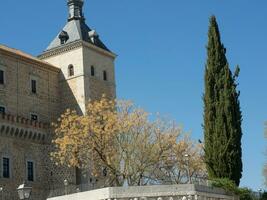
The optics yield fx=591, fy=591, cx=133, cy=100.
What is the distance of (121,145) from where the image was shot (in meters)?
39.6

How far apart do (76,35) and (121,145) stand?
18541 mm

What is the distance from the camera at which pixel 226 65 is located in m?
32.8

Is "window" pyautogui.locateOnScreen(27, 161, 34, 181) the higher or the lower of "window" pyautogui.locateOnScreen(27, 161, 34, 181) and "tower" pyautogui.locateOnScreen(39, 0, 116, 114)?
the lower

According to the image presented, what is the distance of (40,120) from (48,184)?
5582 mm

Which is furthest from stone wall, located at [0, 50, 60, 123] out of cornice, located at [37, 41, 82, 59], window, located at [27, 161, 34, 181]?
window, located at [27, 161, 34, 181]

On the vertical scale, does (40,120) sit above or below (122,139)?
above

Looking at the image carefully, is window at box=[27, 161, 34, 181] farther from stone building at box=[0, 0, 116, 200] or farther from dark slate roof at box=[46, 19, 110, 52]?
dark slate roof at box=[46, 19, 110, 52]

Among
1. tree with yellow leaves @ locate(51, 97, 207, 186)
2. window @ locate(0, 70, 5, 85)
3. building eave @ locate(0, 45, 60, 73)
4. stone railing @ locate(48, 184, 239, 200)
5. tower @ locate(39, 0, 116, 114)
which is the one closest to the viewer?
stone railing @ locate(48, 184, 239, 200)

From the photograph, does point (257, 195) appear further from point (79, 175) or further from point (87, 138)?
point (79, 175)

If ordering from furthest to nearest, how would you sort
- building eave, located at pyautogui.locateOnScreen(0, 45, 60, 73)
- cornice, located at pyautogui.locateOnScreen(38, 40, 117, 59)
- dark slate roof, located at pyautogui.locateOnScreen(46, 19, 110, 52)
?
dark slate roof, located at pyautogui.locateOnScreen(46, 19, 110, 52) → cornice, located at pyautogui.locateOnScreen(38, 40, 117, 59) → building eave, located at pyautogui.locateOnScreen(0, 45, 60, 73)

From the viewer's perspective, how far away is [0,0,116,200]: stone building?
4706 centimetres

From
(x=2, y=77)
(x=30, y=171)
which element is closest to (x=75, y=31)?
(x=2, y=77)

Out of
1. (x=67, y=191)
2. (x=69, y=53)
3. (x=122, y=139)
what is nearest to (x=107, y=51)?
(x=69, y=53)

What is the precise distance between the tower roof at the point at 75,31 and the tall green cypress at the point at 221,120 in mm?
23533
